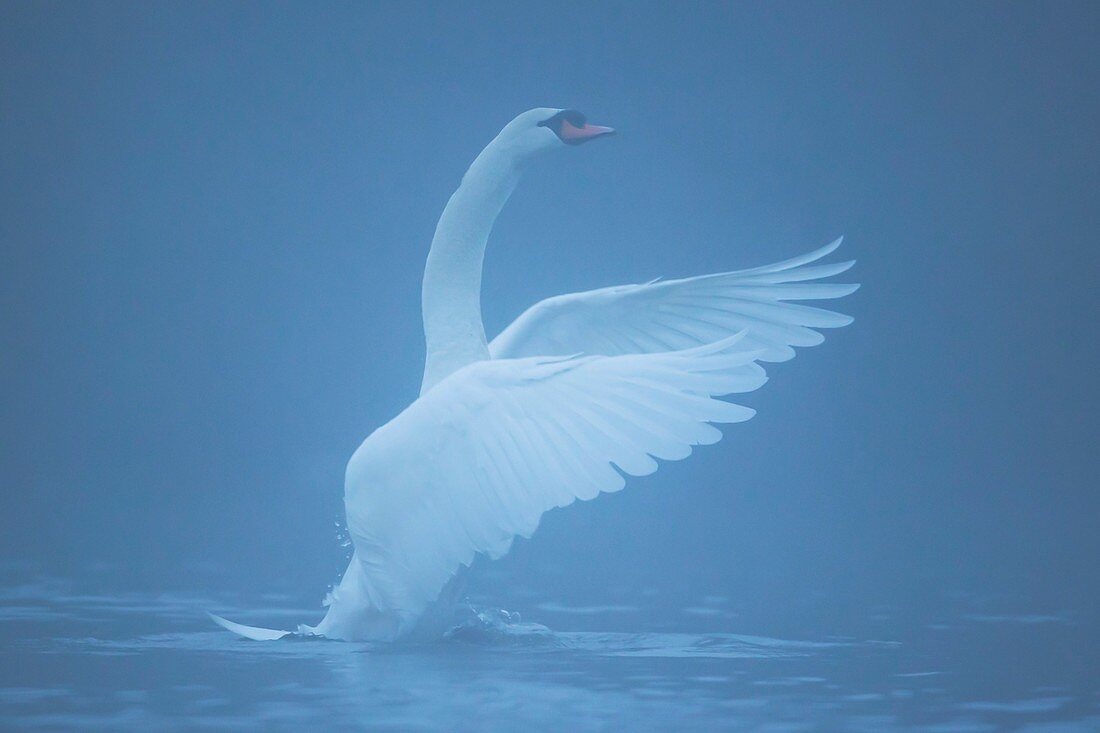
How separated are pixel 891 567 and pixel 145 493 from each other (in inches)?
235

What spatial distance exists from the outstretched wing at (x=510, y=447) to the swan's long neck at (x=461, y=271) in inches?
36.6

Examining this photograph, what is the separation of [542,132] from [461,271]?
0.62 metres

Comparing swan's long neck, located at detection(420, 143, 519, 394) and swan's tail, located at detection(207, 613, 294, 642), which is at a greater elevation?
swan's long neck, located at detection(420, 143, 519, 394)

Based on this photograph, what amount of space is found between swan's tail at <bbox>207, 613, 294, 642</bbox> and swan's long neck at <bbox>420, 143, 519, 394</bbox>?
3.40 ft

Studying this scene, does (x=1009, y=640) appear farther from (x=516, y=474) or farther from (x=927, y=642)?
(x=516, y=474)

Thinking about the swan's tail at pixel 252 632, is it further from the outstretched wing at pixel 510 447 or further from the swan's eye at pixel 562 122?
the swan's eye at pixel 562 122

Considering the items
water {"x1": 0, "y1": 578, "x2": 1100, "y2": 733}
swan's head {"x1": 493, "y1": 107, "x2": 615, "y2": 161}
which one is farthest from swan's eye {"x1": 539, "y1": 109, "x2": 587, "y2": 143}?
water {"x1": 0, "y1": 578, "x2": 1100, "y2": 733}

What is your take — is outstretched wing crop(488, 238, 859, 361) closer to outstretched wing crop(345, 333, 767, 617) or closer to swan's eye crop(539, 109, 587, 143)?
swan's eye crop(539, 109, 587, 143)

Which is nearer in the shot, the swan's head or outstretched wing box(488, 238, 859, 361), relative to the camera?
outstretched wing box(488, 238, 859, 361)

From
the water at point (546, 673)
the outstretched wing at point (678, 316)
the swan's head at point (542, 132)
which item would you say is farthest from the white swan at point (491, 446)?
the swan's head at point (542, 132)

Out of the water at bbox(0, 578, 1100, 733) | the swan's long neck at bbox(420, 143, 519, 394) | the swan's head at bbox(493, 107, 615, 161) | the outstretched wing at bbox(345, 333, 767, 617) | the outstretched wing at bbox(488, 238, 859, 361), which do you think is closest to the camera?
the water at bbox(0, 578, 1100, 733)

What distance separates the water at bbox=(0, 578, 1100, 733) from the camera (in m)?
3.71

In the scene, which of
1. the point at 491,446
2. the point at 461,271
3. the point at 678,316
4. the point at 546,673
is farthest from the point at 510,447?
the point at 678,316

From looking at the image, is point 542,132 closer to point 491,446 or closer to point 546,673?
point 491,446
